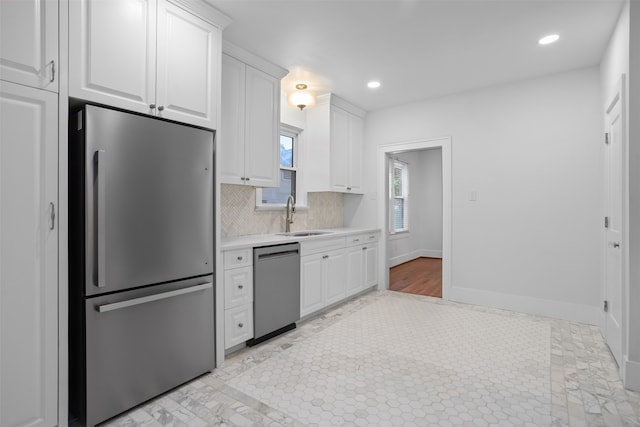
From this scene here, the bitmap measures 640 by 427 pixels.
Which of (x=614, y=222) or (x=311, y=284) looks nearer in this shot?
(x=614, y=222)

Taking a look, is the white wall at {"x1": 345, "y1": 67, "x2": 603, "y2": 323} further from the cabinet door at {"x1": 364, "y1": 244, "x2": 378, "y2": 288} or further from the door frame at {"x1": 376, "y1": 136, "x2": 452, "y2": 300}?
the cabinet door at {"x1": 364, "y1": 244, "x2": 378, "y2": 288}

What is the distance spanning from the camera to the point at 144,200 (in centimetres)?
192

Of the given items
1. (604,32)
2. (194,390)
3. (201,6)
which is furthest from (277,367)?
(604,32)

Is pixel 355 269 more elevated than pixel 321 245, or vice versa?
pixel 321 245

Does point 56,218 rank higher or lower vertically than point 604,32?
lower

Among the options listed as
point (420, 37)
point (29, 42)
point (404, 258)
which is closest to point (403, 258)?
point (404, 258)

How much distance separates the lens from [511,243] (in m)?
3.73

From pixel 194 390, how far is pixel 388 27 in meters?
2.99

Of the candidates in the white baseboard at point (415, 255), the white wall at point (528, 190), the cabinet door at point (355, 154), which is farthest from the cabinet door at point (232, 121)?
the white baseboard at point (415, 255)

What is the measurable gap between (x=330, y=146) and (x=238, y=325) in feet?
8.09

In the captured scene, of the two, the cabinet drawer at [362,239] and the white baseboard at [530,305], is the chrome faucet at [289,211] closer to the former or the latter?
the cabinet drawer at [362,239]

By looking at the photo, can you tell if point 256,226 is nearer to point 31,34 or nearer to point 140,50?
point 140,50

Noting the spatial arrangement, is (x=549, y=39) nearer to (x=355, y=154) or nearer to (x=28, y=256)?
(x=355, y=154)

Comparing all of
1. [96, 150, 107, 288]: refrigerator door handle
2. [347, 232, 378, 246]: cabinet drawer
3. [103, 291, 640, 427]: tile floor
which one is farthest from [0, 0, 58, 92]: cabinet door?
[347, 232, 378, 246]: cabinet drawer
